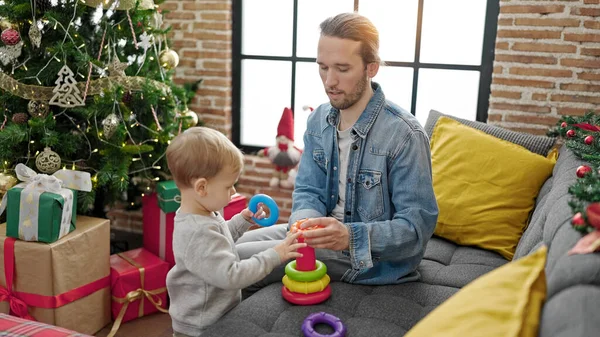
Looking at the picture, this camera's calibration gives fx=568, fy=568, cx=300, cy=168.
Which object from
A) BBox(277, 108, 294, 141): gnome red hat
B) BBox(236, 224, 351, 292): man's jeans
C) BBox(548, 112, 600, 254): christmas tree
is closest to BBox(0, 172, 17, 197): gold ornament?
BBox(236, 224, 351, 292): man's jeans

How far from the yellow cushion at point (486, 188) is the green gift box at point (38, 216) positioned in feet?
5.28

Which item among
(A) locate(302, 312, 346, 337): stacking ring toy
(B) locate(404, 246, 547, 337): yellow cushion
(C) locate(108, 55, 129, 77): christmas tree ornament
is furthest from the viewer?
(C) locate(108, 55, 129, 77): christmas tree ornament

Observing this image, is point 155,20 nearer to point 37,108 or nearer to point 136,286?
point 37,108

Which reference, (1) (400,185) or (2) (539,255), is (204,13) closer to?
(1) (400,185)

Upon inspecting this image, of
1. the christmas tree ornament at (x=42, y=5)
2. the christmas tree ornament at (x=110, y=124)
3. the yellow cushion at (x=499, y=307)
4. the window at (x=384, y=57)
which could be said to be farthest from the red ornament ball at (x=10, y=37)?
the yellow cushion at (x=499, y=307)

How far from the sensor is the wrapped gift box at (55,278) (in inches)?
94.3

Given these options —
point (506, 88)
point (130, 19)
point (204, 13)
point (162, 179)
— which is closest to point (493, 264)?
point (506, 88)

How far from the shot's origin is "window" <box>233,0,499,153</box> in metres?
3.19

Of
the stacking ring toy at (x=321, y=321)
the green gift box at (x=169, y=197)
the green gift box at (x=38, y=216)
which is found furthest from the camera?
the green gift box at (x=169, y=197)

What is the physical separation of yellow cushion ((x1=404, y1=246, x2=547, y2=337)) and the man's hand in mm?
680

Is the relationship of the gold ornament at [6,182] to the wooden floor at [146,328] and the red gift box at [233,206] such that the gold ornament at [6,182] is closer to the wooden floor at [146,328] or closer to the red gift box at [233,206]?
the wooden floor at [146,328]

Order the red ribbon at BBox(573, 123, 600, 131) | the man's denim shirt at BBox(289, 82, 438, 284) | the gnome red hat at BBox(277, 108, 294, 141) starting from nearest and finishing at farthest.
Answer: the man's denim shirt at BBox(289, 82, 438, 284), the red ribbon at BBox(573, 123, 600, 131), the gnome red hat at BBox(277, 108, 294, 141)

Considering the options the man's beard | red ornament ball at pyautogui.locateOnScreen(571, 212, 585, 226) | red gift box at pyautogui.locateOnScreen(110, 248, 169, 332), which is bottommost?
red gift box at pyautogui.locateOnScreen(110, 248, 169, 332)

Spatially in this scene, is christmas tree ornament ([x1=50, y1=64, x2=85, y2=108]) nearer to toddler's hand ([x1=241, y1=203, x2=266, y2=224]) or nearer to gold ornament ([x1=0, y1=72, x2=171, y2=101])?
gold ornament ([x1=0, y1=72, x2=171, y2=101])
